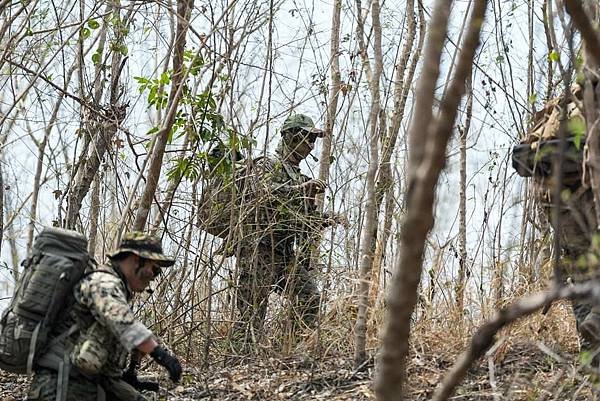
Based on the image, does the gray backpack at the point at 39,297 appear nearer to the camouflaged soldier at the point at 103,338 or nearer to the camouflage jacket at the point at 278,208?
the camouflaged soldier at the point at 103,338

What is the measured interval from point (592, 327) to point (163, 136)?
321 cm

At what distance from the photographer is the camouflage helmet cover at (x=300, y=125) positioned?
7328 mm

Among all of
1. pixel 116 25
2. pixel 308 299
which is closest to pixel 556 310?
pixel 308 299

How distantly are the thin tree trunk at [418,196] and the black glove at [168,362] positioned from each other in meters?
3.34

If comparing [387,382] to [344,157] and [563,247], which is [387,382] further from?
[344,157]

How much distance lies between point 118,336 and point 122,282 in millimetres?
406

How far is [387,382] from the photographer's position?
1.25m

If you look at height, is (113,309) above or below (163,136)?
Result: below

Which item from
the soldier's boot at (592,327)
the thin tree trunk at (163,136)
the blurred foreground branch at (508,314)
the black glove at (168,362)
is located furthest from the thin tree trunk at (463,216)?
the blurred foreground branch at (508,314)

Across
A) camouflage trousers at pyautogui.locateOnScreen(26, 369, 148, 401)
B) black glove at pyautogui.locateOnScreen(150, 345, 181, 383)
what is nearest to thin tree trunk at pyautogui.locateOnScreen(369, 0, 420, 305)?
black glove at pyautogui.locateOnScreen(150, 345, 181, 383)

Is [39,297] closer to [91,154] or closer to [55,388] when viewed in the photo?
[55,388]

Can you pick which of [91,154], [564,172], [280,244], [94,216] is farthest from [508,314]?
[91,154]

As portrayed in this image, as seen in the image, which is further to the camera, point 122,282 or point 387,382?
point 122,282

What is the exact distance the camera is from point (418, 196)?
122 cm
